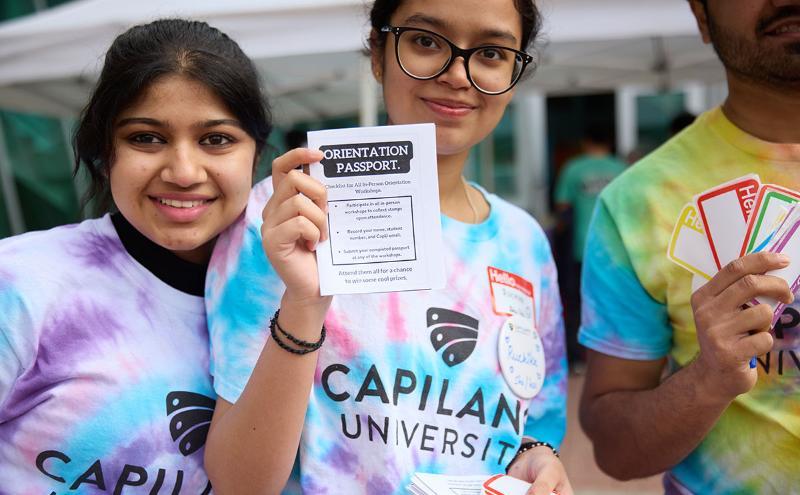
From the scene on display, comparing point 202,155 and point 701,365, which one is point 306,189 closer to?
point 202,155

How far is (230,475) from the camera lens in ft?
4.74

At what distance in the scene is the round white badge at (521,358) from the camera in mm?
1688

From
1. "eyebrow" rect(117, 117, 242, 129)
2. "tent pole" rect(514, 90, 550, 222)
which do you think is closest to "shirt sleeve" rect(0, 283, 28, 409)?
"eyebrow" rect(117, 117, 242, 129)

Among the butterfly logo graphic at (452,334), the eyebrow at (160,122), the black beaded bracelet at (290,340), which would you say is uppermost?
the eyebrow at (160,122)

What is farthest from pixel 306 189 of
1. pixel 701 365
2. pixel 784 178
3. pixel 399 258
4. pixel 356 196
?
pixel 784 178

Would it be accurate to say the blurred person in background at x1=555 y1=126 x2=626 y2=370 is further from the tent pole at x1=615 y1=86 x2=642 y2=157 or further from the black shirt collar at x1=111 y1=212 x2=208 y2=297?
the black shirt collar at x1=111 y1=212 x2=208 y2=297

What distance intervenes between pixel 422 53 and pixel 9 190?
7.77 metres

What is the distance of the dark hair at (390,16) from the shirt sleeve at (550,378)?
53 centimetres

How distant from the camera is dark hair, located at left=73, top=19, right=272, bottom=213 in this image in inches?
62.7

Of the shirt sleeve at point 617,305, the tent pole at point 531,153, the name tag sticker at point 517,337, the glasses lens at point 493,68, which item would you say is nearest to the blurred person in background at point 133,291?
the glasses lens at point 493,68

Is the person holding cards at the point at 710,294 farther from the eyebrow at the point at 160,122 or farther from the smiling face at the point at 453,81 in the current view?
the eyebrow at the point at 160,122

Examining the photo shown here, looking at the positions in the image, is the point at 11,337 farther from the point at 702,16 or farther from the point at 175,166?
the point at 702,16

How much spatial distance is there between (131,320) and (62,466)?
306 millimetres

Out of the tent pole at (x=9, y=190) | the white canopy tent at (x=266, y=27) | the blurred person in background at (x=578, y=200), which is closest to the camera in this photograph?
the white canopy tent at (x=266, y=27)
